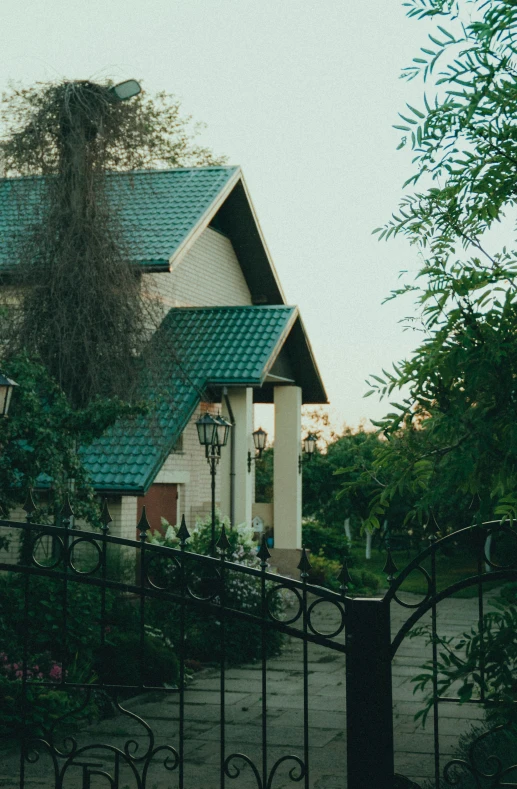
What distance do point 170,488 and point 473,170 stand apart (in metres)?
14.6

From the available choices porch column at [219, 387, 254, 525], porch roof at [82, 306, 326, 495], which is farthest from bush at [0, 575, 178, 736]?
porch column at [219, 387, 254, 525]

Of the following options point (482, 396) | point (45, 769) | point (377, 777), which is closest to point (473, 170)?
point (482, 396)

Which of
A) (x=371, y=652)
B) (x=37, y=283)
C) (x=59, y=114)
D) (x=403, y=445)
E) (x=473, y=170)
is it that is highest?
(x=59, y=114)

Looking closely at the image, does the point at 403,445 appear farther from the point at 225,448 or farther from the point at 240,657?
the point at 225,448

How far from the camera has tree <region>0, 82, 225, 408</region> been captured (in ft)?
49.1

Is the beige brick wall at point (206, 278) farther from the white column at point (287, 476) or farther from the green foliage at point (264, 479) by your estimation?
the green foliage at point (264, 479)

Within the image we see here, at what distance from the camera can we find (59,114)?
50.1 ft

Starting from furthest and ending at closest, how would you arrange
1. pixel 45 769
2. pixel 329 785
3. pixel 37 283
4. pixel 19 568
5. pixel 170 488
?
1. pixel 170 488
2. pixel 37 283
3. pixel 45 769
4. pixel 329 785
5. pixel 19 568

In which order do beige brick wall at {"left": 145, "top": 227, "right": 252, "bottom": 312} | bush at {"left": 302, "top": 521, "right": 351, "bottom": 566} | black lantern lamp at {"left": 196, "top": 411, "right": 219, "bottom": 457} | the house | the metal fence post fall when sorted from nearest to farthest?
1. the metal fence post
2. black lantern lamp at {"left": 196, "top": 411, "right": 219, "bottom": 457}
3. the house
4. beige brick wall at {"left": 145, "top": 227, "right": 252, "bottom": 312}
5. bush at {"left": 302, "top": 521, "right": 351, "bottom": 566}

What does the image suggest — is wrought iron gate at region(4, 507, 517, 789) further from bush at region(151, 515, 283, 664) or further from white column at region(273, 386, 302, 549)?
white column at region(273, 386, 302, 549)

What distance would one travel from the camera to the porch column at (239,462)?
57.5 ft

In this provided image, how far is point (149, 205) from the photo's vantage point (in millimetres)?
19391

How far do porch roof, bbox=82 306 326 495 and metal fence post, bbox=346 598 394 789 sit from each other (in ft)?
33.4

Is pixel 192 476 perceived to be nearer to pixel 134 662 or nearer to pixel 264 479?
pixel 134 662
